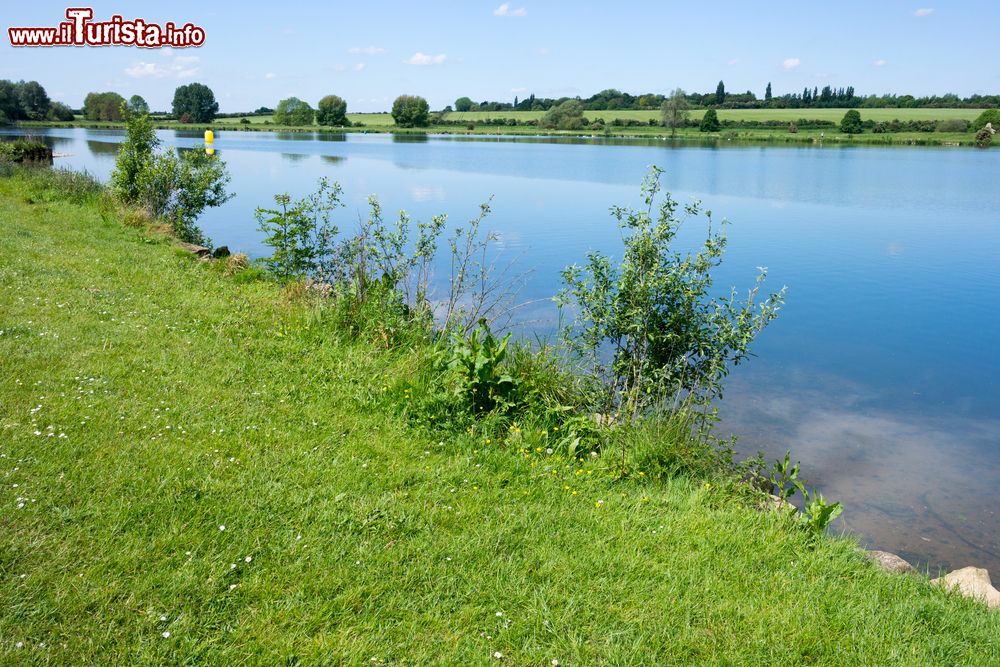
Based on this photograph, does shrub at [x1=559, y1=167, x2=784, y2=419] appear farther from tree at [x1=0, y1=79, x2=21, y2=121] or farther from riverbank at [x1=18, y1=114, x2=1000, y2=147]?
tree at [x1=0, y1=79, x2=21, y2=121]

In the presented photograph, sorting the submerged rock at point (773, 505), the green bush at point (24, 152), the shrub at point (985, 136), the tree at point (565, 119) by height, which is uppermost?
the tree at point (565, 119)

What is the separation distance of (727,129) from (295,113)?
85.1 meters

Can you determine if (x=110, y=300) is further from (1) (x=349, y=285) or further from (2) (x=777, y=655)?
(2) (x=777, y=655)

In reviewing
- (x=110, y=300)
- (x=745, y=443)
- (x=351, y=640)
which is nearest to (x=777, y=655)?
(x=351, y=640)

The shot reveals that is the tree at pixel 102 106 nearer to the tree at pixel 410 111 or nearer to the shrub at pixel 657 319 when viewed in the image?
the tree at pixel 410 111

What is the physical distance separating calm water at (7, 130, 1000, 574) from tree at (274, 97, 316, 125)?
102 meters

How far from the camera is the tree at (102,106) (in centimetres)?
11631

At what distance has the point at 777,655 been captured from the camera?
3627mm

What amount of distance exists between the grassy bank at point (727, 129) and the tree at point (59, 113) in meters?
1.76

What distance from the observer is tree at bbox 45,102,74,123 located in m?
107

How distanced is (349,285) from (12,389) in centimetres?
482

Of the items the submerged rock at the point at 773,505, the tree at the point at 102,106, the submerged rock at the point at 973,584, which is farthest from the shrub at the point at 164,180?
the tree at the point at 102,106

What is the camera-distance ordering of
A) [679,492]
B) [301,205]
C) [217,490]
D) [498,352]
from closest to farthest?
1. [217,490]
2. [679,492]
3. [498,352]
4. [301,205]

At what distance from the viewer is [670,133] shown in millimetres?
104250
